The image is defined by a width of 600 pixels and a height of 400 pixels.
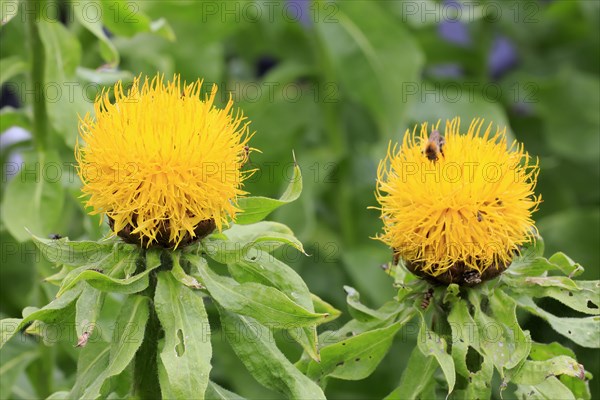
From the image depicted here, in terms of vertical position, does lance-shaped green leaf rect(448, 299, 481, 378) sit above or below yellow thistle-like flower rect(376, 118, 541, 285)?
below

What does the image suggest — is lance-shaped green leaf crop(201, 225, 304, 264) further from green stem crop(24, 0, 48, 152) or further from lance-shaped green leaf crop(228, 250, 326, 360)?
green stem crop(24, 0, 48, 152)

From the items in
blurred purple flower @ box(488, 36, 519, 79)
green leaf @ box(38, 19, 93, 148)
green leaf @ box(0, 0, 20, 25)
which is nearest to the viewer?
green leaf @ box(0, 0, 20, 25)

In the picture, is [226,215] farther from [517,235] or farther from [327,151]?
[327,151]

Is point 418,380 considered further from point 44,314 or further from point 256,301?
point 44,314

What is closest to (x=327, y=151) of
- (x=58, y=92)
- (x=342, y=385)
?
(x=342, y=385)

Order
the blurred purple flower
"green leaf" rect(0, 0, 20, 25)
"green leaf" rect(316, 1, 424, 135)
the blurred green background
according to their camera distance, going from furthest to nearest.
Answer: the blurred purple flower → "green leaf" rect(316, 1, 424, 135) → the blurred green background → "green leaf" rect(0, 0, 20, 25)

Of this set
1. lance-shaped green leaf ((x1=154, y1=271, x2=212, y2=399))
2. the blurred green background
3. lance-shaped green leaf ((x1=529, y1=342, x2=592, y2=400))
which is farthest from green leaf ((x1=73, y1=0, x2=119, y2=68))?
lance-shaped green leaf ((x1=529, y1=342, x2=592, y2=400))
